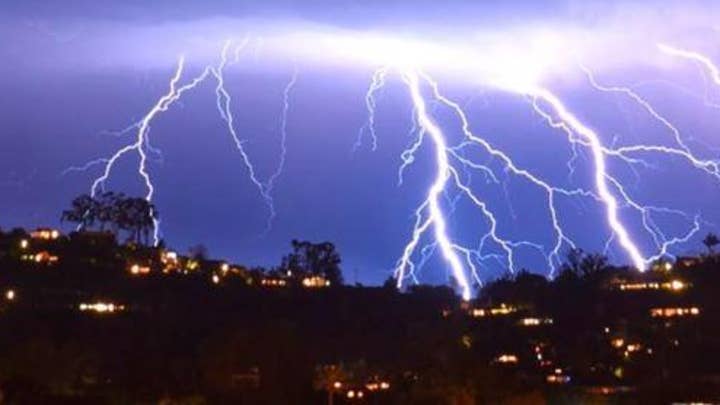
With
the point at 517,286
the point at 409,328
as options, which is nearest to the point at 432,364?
the point at 409,328

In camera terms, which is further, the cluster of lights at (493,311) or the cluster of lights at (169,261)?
the cluster of lights at (493,311)

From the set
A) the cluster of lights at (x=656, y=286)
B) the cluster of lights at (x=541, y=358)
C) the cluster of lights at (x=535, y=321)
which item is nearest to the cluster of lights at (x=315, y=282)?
the cluster of lights at (x=535, y=321)

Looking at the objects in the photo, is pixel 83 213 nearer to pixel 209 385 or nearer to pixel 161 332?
pixel 161 332

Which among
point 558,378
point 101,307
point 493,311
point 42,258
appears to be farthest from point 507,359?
point 42,258

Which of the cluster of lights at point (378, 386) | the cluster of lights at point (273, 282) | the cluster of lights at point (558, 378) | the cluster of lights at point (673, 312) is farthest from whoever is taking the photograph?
the cluster of lights at point (273, 282)

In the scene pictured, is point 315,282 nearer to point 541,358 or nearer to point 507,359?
point 541,358

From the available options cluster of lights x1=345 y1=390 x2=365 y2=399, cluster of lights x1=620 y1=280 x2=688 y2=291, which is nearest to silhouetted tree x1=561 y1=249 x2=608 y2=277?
cluster of lights x1=620 y1=280 x2=688 y2=291

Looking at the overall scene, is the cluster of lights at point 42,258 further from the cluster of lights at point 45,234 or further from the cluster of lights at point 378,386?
the cluster of lights at point 378,386

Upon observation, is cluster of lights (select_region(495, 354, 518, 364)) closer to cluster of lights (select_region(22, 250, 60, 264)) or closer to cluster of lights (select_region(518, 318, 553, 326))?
cluster of lights (select_region(518, 318, 553, 326))
